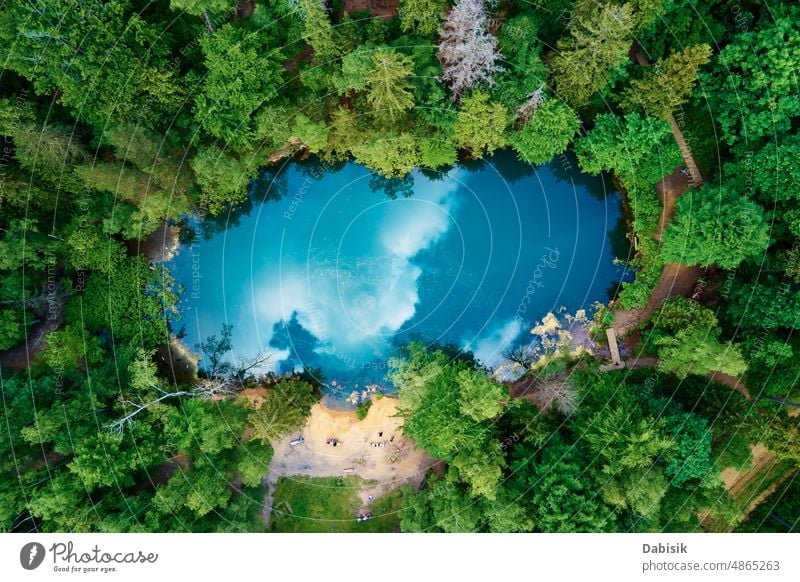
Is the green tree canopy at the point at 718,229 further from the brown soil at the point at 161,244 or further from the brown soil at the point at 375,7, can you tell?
the brown soil at the point at 161,244

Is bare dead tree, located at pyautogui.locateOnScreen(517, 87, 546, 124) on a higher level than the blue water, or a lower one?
higher

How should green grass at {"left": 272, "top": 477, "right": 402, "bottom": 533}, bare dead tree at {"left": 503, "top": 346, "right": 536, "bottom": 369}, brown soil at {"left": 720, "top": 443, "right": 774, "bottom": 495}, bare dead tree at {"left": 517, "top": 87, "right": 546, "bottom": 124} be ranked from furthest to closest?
bare dead tree at {"left": 503, "top": 346, "right": 536, "bottom": 369}, green grass at {"left": 272, "top": 477, "right": 402, "bottom": 533}, brown soil at {"left": 720, "top": 443, "right": 774, "bottom": 495}, bare dead tree at {"left": 517, "top": 87, "right": 546, "bottom": 124}

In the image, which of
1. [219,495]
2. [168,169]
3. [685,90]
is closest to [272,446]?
[219,495]

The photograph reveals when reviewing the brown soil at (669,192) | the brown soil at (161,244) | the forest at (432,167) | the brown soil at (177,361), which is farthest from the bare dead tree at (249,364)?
the brown soil at (669,192)

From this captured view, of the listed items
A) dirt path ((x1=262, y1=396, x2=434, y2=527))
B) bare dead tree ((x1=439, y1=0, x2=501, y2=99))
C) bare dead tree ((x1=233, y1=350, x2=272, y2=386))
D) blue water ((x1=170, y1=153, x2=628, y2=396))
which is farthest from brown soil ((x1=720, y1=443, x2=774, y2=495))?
bare dead tree ((x1=233, y1=350, x2=272, y2=386))

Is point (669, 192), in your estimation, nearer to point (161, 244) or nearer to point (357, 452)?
point (357, 452)

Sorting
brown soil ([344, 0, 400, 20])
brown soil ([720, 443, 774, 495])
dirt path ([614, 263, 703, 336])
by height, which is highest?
brown soil ([344, 0, 400, 20])

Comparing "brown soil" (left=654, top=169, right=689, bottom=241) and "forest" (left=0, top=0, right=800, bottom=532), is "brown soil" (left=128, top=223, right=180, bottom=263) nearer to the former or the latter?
"forest" (left=0, top=0, right=800, bottom=532)

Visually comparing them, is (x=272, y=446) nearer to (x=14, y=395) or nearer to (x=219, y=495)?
(x=219, y=495)
